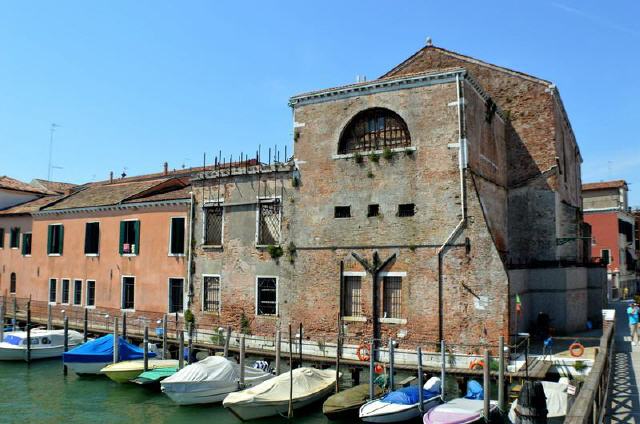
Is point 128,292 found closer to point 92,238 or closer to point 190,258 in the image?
point 92,238

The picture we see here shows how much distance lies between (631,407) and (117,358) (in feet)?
56.0

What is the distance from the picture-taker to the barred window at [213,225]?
23656mm

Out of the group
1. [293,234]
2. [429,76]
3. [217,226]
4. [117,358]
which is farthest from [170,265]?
[429,76]

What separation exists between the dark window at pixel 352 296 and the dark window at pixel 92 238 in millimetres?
14972

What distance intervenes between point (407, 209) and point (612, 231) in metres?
30.0

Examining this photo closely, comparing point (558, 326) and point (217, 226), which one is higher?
point (217, 226)

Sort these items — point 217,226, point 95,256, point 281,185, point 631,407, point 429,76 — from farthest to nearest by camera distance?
point 95,256 < point 217,226 < point 281,185 < point 429,76 < point 631,407

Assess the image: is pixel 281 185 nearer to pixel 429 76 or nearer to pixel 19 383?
pixel 429 76

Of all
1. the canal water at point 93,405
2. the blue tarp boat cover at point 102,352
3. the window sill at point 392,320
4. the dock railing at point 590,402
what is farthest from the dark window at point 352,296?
the dock railing at point 590,402

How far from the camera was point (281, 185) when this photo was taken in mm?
21875

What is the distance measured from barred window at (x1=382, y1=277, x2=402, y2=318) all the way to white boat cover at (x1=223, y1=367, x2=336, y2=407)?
3.28 m

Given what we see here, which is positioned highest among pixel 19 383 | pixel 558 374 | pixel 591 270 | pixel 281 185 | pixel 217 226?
pixel 281 185

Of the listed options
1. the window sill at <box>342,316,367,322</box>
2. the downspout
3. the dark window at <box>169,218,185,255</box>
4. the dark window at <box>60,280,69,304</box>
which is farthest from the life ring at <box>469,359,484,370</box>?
the dark window at <box>60,280,69,304</box>

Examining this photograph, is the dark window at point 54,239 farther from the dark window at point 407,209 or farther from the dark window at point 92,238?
the dark window at point 407,209
